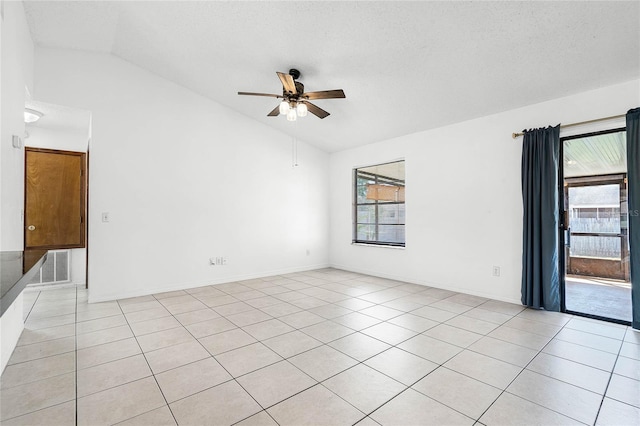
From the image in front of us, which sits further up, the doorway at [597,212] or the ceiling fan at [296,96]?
the ceiling fan at [296,96]

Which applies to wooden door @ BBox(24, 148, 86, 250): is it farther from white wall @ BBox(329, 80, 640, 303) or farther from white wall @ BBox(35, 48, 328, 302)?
white wall @ BBox(329, 80, 640, 303)

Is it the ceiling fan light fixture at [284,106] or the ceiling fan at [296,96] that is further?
the ceiling fan light fixture at [284,106]

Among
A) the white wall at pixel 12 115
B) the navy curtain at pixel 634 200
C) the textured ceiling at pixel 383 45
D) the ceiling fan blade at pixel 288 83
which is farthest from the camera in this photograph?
the ceiling fan blade at pixel 288 83

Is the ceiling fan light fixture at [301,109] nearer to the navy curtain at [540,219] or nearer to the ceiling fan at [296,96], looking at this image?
the ceiling fan at [296,96]

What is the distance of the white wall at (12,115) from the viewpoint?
237 cm

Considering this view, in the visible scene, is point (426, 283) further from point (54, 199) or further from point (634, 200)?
point (54, 199)

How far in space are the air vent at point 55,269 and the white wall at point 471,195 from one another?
17.6 feet

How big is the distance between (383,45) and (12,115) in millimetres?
3546

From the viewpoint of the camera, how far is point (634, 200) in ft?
9.89

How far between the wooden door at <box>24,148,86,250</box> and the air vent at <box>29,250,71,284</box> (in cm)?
16

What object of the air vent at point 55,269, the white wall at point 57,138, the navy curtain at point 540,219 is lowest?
the air vent at point 55,269

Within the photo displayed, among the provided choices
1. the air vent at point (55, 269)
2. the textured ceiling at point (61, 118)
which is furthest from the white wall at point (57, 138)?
the air vent at point (55, 269)

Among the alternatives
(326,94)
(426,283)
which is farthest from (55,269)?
(426,283)

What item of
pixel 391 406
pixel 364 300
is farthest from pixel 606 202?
pixel 391 406
